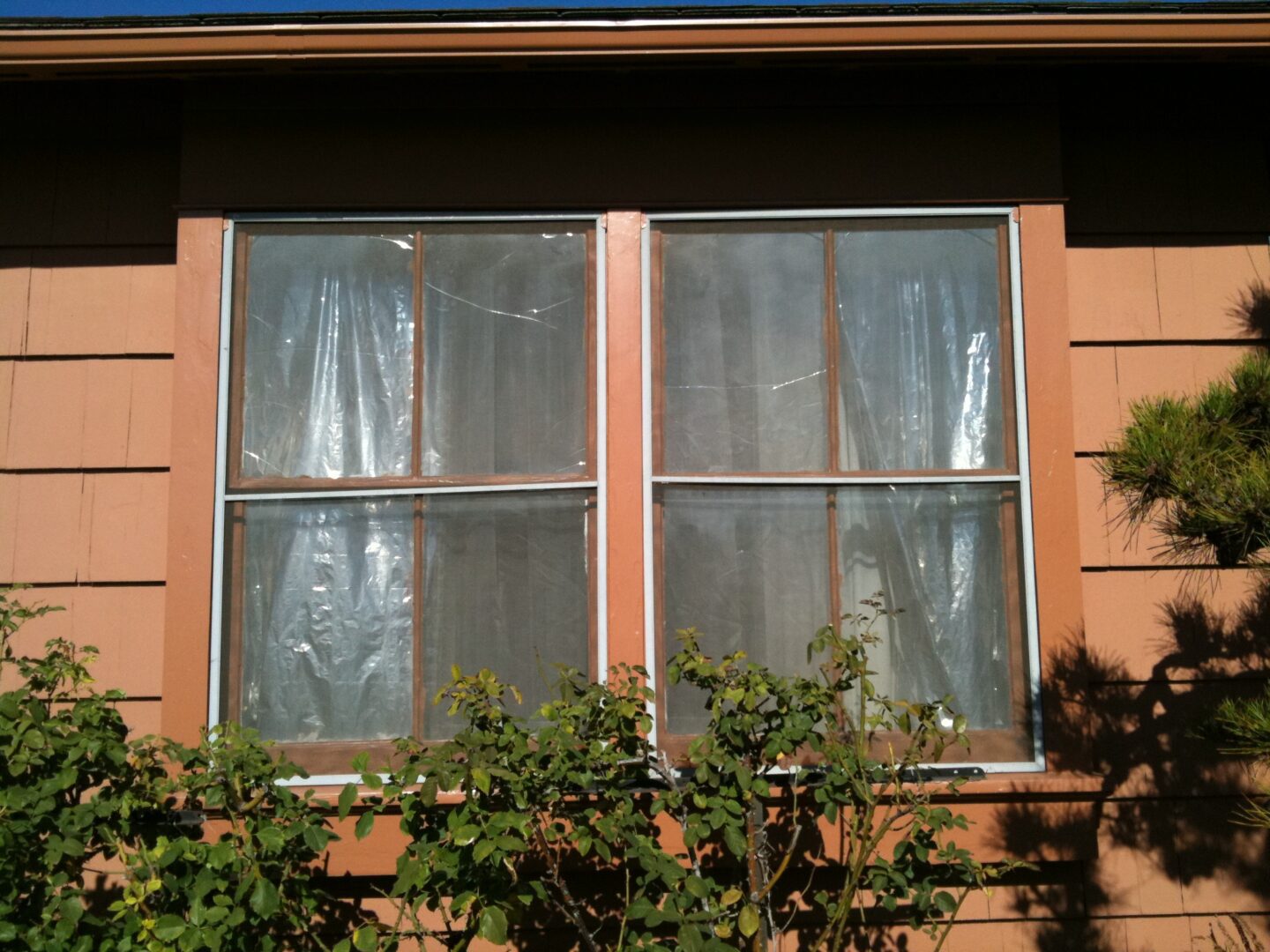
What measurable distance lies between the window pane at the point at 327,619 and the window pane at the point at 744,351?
0.81m

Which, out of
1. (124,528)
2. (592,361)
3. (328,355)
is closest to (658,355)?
(592,361)

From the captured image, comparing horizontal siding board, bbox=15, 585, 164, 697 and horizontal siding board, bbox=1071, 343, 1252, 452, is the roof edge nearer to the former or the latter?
horizontal siding board, bbox=1071, 343, 1252, 452

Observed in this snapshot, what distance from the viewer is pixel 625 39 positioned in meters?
3.06

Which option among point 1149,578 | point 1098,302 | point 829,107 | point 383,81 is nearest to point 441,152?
point 383,81

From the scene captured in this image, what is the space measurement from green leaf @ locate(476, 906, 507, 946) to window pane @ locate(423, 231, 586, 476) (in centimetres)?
118

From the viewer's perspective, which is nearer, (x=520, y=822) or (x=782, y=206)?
(x=520, y=822)

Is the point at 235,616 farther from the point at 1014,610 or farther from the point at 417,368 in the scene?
the point at 1014,610

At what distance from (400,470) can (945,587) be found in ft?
4.93

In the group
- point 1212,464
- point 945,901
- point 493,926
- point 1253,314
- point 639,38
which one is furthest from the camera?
point 1253,314

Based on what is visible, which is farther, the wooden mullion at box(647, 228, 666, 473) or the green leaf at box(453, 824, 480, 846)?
the wooden mullion at box(647, 228, 666, 473)

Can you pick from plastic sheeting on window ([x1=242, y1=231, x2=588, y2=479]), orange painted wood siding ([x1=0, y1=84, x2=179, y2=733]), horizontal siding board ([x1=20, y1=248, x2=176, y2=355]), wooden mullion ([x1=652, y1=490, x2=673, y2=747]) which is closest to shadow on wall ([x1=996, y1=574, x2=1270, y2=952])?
wooden mullion ([x1=652, y1=490, x2=673, y2=747])

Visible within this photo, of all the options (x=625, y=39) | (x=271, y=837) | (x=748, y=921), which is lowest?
(x=748, y=921)

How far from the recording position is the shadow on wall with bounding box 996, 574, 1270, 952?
3.22 metres

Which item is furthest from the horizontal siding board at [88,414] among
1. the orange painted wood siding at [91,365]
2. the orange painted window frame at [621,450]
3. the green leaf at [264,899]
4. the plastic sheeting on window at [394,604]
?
the green leaf at [264,899]
